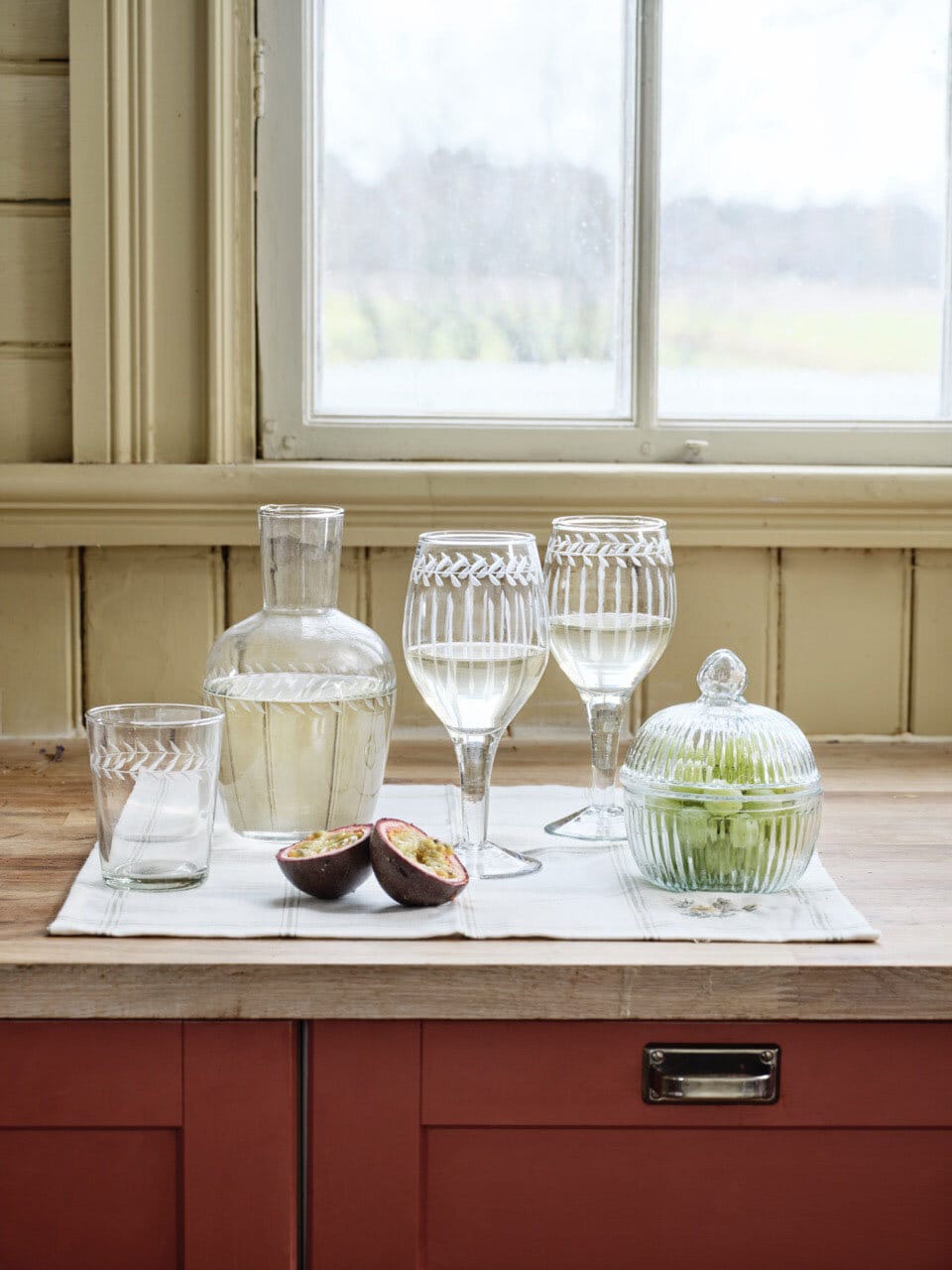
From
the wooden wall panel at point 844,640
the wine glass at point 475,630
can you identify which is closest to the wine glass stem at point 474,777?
the wine glass at point 475,630

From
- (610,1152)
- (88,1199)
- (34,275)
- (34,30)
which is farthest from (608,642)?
(34,30)

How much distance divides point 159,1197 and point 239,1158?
55mm

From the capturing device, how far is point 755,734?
2.94 ft

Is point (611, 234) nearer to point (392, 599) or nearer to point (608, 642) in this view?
point (392, 599)

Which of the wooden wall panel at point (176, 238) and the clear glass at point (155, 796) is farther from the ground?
the wooden wall panel at point (176, 238)

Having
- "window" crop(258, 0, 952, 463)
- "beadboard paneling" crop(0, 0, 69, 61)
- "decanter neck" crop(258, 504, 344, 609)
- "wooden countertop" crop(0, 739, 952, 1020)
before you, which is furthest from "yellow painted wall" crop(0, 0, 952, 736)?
"wooden countertop" crop(0, 739, 952, 1020)

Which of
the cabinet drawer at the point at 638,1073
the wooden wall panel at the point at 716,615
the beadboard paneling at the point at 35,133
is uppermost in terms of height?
the beadboard paneling at the point at 35,133

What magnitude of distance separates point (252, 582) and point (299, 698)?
424 mm

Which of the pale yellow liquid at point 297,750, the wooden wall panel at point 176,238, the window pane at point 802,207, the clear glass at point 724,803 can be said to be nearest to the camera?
the clear glass at point 724,803

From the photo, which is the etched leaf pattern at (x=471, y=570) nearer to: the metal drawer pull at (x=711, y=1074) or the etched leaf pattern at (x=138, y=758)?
the etched leaf pattern at (x=138, y=758)

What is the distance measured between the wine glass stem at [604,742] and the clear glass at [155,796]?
27 centimetres

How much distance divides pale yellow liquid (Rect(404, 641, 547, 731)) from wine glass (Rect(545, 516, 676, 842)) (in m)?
0.11

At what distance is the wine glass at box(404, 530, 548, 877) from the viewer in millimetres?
895

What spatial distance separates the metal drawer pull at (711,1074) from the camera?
31.1 inches
